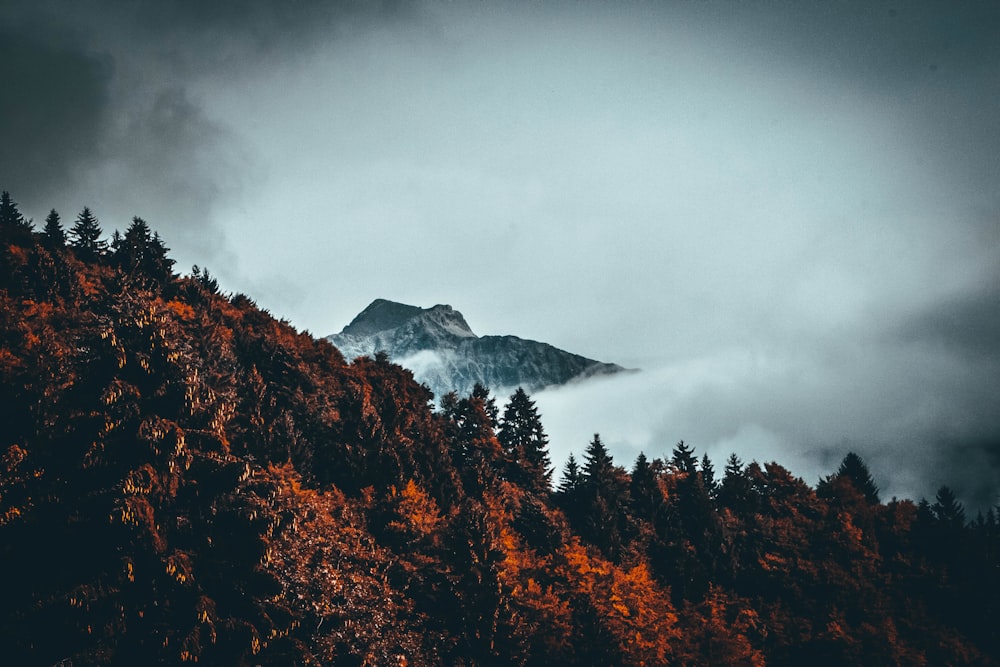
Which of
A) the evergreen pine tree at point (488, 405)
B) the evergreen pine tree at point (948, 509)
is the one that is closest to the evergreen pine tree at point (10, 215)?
the evergreen pine tree at point (488, 405)

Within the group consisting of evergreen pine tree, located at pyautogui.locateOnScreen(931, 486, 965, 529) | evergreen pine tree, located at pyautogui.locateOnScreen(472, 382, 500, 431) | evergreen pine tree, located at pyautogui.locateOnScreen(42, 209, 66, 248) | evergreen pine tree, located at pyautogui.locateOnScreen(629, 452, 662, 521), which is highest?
evergreen pine tree, located at pyautogui.locateOnScreen(42, 209, 66, 248)

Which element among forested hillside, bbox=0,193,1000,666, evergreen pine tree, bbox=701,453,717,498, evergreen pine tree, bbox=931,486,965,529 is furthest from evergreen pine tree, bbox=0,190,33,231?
evergreen pine tree, bbox=931,486,965,529

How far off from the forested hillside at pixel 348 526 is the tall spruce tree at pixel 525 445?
0.33 meters

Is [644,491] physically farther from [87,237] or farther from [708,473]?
[87,237]

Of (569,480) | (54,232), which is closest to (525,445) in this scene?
(569,480)

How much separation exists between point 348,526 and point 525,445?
34073 mm

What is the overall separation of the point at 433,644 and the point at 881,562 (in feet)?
169

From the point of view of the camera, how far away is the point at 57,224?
53.3 m

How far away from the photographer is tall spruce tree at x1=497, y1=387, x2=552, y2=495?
62.4 m

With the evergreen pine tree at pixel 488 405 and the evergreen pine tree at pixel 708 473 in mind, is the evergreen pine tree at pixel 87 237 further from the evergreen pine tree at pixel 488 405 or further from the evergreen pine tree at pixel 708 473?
the evergreen pine tree at pixel 708 473

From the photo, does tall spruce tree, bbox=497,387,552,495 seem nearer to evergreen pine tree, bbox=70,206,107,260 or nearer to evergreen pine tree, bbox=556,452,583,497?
evergreen pine tree, bbox=556,452,583,497

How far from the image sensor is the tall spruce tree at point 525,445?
62375 mm

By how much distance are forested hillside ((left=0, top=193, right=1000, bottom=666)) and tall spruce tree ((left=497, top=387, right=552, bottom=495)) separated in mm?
333

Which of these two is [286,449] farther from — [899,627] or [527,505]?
[899,627]
